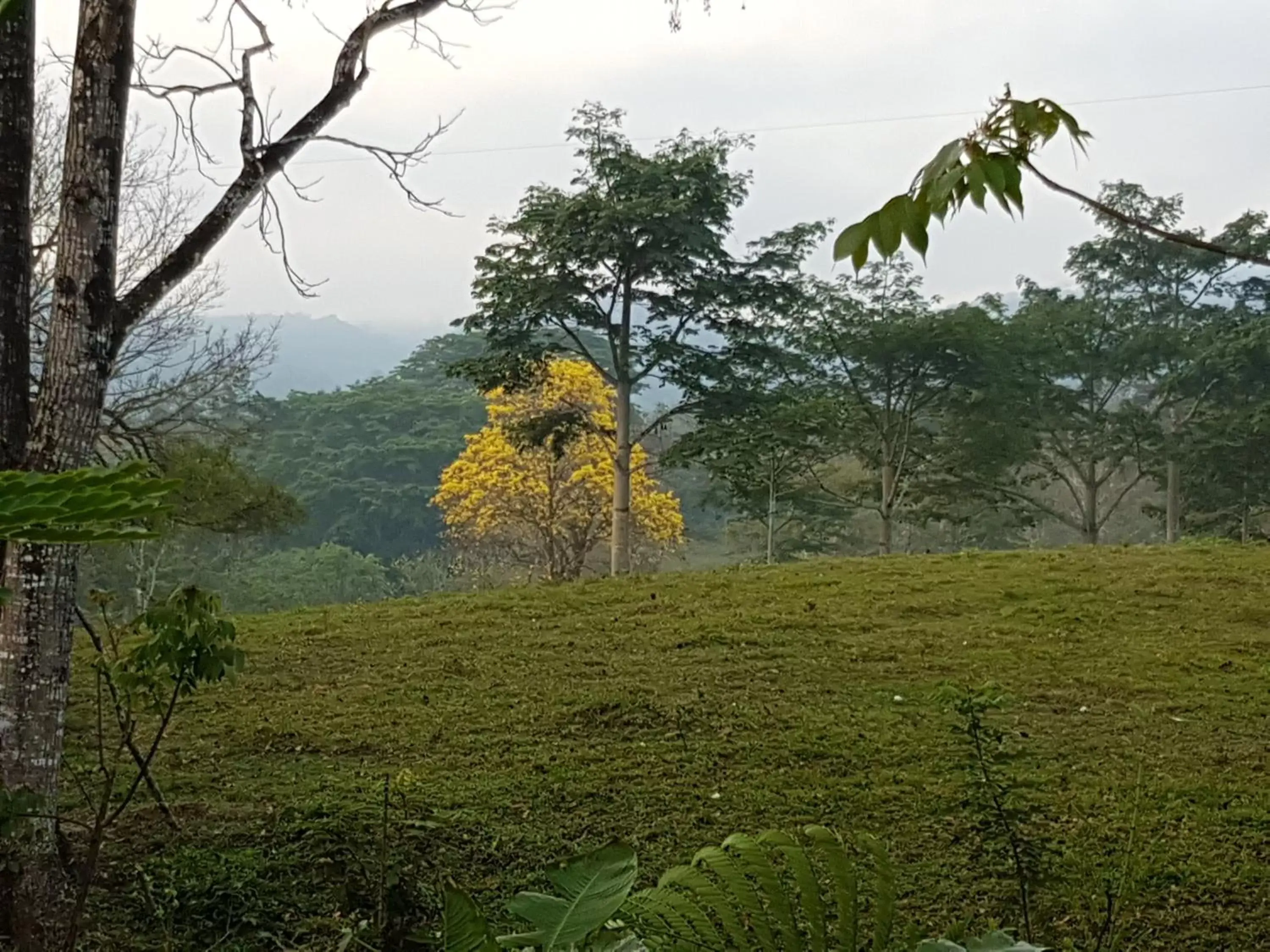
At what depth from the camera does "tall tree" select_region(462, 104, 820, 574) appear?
22.8 feet

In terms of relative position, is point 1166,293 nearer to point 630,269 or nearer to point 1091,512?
point 1091,512

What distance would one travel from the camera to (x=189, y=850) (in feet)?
5.27

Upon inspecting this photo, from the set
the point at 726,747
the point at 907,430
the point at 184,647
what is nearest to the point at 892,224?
the point at 184,647

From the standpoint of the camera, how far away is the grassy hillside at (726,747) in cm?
155

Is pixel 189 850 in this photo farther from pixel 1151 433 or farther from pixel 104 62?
pixel 1151 433

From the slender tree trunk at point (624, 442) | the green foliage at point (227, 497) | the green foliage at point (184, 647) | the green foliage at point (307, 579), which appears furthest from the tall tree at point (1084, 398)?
the green foliage at point (184, 647)

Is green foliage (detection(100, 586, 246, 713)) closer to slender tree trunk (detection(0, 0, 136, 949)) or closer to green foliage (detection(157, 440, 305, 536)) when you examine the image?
slender tree trunk (detection(0, 0, 136, 949))

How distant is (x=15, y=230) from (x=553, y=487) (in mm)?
6944

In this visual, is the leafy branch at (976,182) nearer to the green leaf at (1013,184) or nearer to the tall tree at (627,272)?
the green leaf at (1013,184)

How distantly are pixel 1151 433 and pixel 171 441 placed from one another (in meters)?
8.31

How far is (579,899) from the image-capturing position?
543mm

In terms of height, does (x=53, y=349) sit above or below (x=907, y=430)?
below

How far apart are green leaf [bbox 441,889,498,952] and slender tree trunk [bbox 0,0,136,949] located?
3.52 feet

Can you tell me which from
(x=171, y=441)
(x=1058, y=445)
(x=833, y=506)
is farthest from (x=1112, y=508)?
(x=171, y=441)
